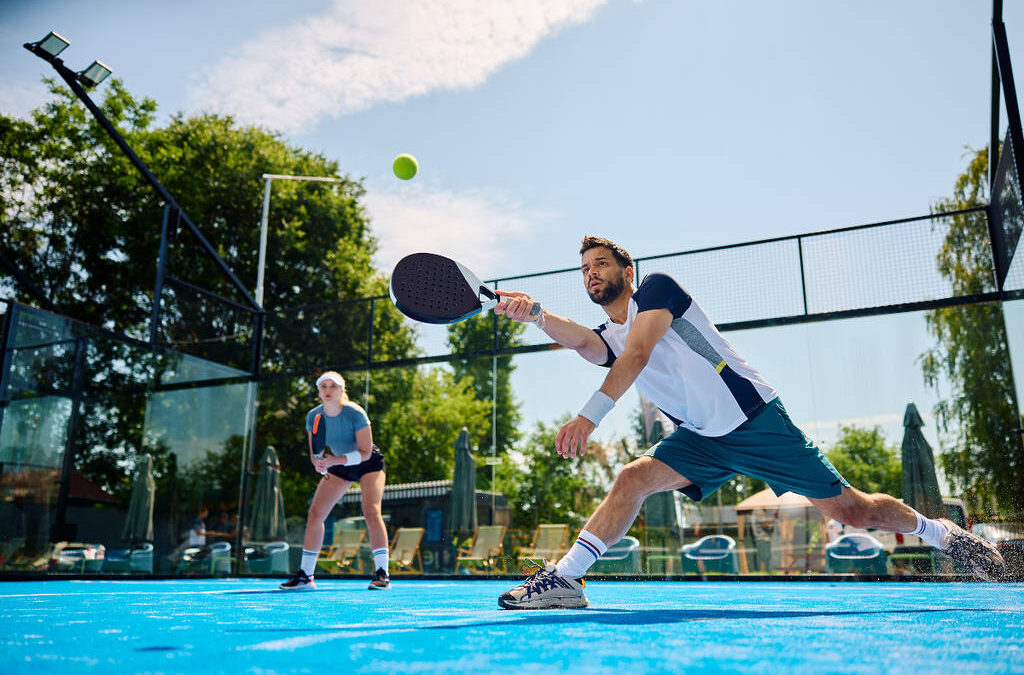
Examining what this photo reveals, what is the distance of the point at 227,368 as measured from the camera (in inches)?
526

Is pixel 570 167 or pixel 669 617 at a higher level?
pixel 570 167

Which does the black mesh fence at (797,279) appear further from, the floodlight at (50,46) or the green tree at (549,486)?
the floodlight at (50,46)

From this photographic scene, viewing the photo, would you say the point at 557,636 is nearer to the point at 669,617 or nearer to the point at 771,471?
the point at 669,617

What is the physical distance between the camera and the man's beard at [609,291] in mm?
3678

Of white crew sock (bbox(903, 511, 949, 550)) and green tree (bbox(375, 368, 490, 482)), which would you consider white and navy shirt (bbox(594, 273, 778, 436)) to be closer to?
white crew sock (bbox(903, 511, 949, 550))

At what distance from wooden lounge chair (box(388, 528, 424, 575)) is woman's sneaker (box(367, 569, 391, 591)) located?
5484 mm

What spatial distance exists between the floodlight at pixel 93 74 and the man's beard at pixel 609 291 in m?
8.90

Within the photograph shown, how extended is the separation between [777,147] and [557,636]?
11.0m

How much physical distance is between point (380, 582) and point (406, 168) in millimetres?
4808

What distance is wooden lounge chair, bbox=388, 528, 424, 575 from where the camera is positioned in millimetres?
11781

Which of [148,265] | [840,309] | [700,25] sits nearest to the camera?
[700,25]

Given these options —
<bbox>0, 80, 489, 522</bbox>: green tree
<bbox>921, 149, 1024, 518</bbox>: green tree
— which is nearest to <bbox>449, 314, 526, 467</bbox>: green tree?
<bbox>0, 80, 489, 522</bbox>: green tree

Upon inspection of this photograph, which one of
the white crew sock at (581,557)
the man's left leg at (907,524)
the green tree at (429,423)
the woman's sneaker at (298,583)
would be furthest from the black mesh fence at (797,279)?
the white crew sock at (581,557)

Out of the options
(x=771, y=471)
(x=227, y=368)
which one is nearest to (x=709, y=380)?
(x=771, y=471)
